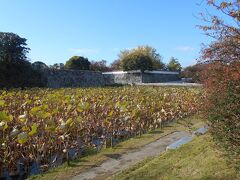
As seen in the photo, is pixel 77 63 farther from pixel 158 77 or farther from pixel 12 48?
pixel 12 48

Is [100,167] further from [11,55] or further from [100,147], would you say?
[11,55]

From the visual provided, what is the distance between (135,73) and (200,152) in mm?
42703

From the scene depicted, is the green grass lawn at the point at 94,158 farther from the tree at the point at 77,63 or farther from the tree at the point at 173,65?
the tree at the point at 173,65

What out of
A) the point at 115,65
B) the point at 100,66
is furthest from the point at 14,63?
the point at 115,65

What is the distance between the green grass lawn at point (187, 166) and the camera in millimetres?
5148

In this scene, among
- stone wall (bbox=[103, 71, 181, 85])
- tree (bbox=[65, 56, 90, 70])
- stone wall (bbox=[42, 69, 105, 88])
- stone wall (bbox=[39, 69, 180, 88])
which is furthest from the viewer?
tree (bbox=[65, 56, 90, 70])

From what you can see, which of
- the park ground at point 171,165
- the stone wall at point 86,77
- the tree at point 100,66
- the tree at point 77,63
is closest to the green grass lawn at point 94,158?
the park ground at point 171,165

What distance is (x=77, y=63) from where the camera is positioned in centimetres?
5053

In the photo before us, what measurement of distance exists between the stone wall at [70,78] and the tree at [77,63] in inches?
586

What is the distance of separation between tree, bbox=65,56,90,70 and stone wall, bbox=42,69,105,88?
14878 millimetres

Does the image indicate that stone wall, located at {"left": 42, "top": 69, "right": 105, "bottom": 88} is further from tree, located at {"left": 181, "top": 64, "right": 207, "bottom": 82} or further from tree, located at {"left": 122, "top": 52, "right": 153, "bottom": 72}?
tree, located at {"left": 181, "top": 64, "right": 207, "bottom": 82}

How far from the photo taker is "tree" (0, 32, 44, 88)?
79.3 ft

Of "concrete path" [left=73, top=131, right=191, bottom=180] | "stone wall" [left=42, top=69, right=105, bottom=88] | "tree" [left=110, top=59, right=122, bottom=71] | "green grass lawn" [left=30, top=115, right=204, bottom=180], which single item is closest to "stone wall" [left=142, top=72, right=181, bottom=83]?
"stone wall" [left=42, top=69, right=105, bottom=88]

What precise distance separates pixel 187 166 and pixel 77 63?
45.6m
